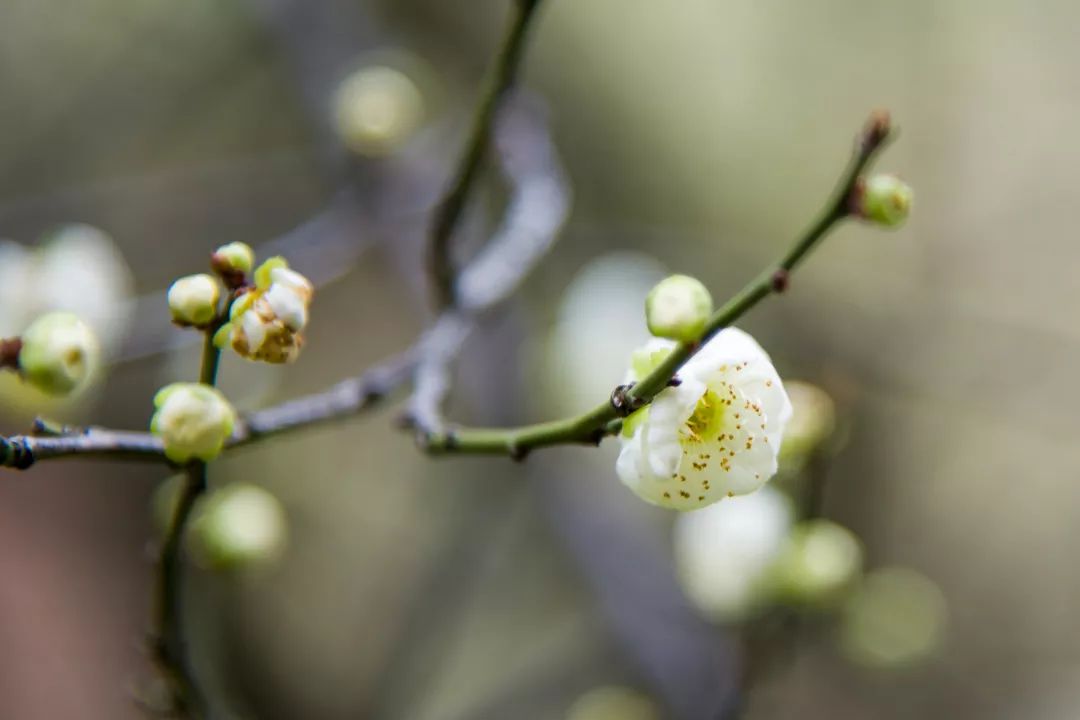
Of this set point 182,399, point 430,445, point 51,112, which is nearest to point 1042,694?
point 430,445

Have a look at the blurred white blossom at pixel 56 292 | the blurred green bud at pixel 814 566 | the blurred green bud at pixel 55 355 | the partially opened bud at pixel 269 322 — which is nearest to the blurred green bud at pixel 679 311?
the partially opened bud at pixel 269 322

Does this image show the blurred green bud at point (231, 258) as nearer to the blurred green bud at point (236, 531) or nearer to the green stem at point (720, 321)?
the green stem at point (720, 321)

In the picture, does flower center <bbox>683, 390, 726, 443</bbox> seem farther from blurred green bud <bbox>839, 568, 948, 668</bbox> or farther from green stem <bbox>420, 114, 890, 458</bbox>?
blurred green bud <bbox>839, 568, 948, 668</bbox>

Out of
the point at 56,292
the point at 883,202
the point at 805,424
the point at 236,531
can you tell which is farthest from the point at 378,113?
the point at 883,202

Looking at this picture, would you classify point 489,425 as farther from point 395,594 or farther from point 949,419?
point 949,419

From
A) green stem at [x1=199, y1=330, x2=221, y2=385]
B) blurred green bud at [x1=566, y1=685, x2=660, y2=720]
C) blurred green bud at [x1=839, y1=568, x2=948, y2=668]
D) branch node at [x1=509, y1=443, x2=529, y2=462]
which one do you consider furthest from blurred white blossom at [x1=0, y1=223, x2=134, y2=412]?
blurred green bud at [x1=839, y1=568, x2=948, y2=668]
